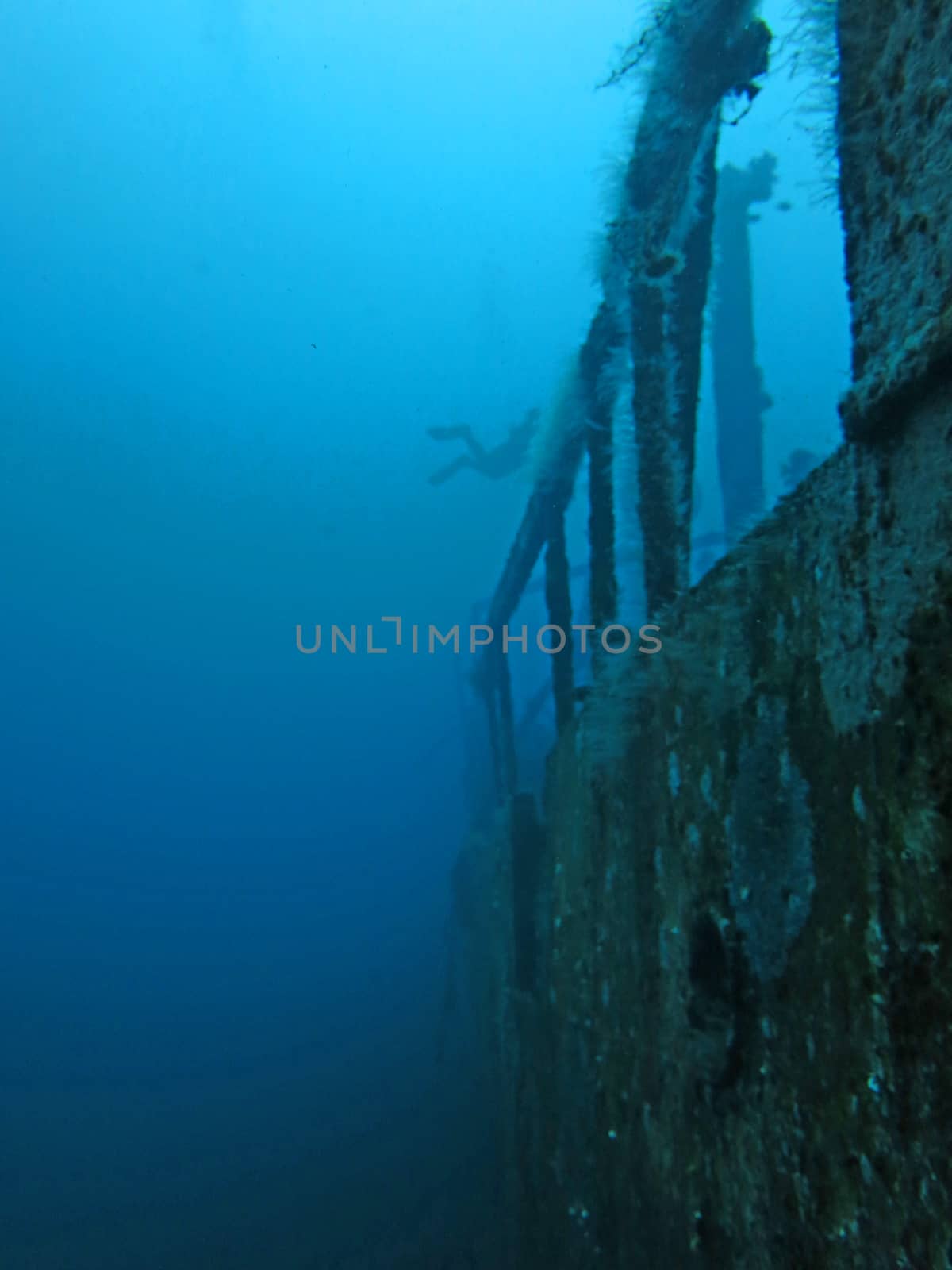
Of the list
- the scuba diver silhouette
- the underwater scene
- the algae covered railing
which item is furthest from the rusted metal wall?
the scuba diver silhouette

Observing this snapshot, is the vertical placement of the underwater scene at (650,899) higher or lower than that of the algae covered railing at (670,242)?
lower

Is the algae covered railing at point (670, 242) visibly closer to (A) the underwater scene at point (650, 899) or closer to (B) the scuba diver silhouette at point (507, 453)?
(A) the underwater scene at point (650, 899)

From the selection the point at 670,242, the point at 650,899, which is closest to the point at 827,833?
the point at 650,899

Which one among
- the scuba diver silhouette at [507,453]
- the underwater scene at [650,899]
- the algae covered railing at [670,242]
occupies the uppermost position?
the scuba diver silhouette at [507,453]

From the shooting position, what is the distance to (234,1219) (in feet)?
25.8

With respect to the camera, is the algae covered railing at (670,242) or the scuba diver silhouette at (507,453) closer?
the algae covered railing at (670,242)

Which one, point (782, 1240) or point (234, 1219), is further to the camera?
point (234, 1219)

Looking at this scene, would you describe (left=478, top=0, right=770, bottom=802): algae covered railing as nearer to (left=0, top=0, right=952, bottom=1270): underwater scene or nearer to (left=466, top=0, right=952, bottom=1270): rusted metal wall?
(left=0, top=0, right=952, bottom=1270): underwater scene

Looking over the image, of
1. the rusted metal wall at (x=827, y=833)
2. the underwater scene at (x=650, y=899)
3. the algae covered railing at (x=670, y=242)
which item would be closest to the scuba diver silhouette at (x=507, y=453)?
the underwater scene at (x=650, y=899)

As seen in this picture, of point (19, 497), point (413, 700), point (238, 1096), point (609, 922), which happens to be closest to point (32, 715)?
point (19, 497)

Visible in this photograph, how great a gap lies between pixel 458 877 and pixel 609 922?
6435mm

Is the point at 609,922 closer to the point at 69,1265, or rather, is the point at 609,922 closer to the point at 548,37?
the point at 69,1265

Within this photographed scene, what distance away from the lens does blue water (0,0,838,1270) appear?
32.8ft

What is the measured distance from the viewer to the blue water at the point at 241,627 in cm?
1000
